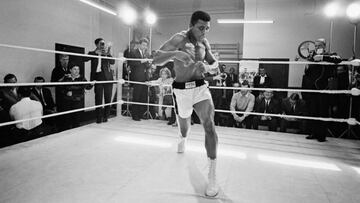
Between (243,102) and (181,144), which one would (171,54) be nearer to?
(181,144)

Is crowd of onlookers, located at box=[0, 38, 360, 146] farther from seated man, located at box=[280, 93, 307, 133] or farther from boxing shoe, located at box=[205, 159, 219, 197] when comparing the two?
boxing shoe, located at box=[205, 159, 219, 197]

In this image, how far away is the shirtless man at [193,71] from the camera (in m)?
1.80

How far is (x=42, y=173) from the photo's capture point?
1.91m

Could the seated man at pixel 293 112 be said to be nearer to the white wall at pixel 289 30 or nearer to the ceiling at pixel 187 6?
the white wall at pixel 289 30

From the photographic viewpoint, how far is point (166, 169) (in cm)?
210

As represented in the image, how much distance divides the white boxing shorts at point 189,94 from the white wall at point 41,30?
3.97 metres

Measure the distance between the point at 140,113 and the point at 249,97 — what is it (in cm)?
191

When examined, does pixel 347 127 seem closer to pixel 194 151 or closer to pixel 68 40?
pixel 194 151

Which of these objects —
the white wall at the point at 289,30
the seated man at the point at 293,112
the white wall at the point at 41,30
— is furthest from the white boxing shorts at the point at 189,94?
the white wall at the point at 289,30

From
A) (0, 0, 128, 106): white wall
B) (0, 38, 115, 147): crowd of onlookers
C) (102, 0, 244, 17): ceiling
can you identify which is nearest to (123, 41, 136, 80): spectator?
(0, 38, 115, 147): crowd of onlookers

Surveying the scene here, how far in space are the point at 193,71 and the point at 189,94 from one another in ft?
0.61

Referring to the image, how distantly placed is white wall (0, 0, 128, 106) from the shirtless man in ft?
12.9

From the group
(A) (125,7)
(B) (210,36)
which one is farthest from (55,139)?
(B) (210,36)

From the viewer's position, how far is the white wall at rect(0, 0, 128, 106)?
14.9 feet
